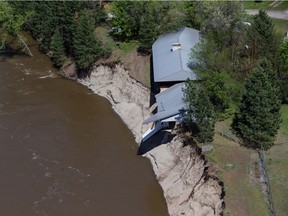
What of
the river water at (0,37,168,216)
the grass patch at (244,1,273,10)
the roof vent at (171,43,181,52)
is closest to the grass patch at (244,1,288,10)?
the grass patch at (244,1,273,10)

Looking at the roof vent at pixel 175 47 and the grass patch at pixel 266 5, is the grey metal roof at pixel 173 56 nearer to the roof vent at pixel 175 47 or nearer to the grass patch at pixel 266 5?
the roof vent at pixel 175 47

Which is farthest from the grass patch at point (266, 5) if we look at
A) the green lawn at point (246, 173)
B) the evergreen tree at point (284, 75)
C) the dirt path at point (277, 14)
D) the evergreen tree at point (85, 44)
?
the green lawn at point (246, 173)

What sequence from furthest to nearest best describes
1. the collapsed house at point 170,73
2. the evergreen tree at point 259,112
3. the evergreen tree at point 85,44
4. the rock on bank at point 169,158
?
the evergreen tree at point 85,44 < the collapsed house at point 170,73 < the evergreen tree at point 259,112 < the rock on bank at point 169,158

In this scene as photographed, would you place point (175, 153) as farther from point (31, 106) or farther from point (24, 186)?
point (31, 106)

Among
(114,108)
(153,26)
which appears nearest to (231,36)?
(153,26)

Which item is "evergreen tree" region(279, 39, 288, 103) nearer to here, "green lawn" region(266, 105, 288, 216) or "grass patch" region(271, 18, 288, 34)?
"green lawn" region(266, 105, 288, 216)

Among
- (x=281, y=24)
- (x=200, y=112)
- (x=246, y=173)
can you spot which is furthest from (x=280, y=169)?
(x=281, y=24)

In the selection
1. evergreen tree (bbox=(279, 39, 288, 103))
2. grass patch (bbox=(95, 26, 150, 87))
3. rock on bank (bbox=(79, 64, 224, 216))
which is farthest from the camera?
grass patch (bbox=(95, 26, 150, 87))
